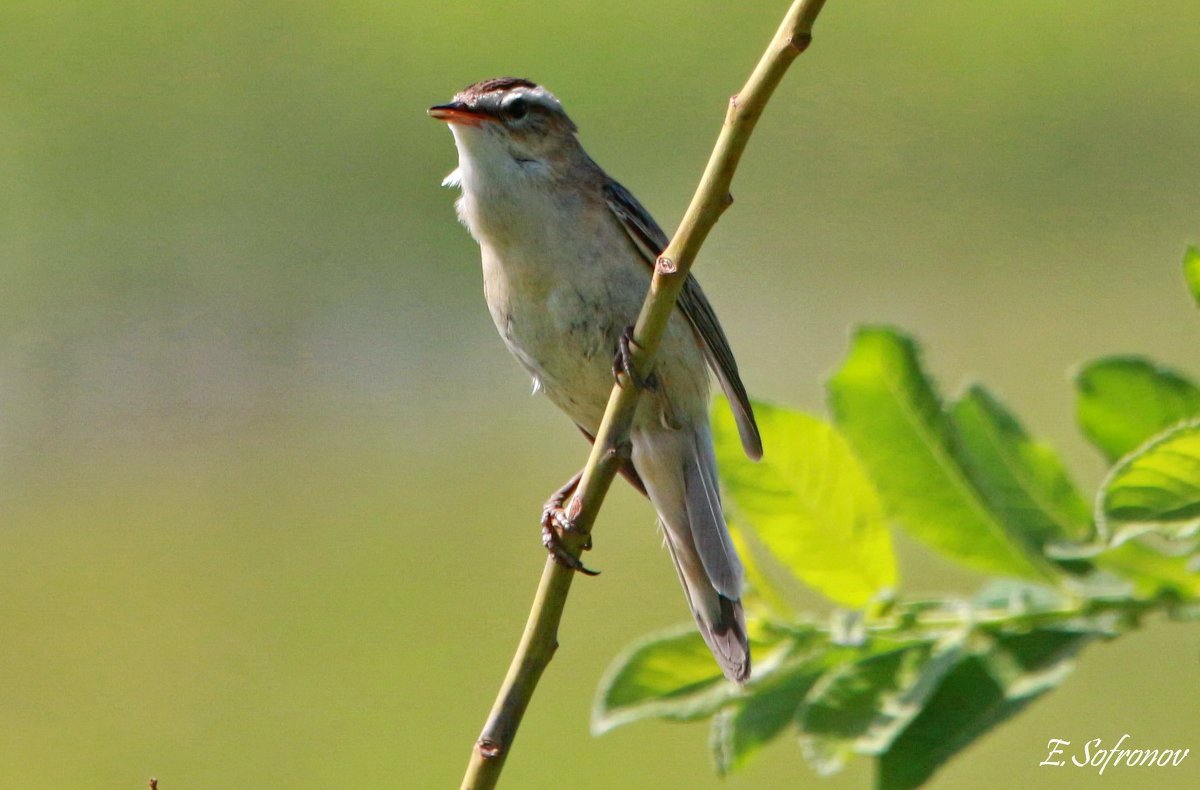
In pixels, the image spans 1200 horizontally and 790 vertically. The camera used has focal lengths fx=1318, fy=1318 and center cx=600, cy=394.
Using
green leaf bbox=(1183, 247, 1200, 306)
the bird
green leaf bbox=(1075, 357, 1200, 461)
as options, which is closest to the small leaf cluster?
green leaf bbox=(1075, 357, 1200, 461)

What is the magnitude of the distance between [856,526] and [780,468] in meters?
0.10

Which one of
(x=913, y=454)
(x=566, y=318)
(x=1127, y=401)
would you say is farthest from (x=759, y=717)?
(x=566, y=318)

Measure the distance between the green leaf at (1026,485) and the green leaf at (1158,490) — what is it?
0.84 feet

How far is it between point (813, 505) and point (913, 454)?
0.14 metres

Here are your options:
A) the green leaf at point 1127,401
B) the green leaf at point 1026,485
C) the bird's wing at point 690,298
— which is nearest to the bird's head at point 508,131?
the bird's wing at point 690,298

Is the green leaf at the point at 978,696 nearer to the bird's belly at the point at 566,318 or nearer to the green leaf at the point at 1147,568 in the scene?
the green leaf at the point at 1147,568

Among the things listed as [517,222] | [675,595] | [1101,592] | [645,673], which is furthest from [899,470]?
[675,595]

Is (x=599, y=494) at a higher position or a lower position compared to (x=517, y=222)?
lower

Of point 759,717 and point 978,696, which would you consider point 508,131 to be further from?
point 978,696

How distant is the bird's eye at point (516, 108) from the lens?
Answer: 235 centimetres

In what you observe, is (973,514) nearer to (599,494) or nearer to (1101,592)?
(1101,592)

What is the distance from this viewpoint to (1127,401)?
123 centimetres

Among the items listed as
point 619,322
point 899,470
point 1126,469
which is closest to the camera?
point 1126,469

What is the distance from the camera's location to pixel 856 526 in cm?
145
